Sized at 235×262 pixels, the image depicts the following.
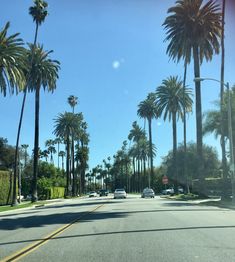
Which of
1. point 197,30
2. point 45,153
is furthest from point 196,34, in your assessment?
point 45,153

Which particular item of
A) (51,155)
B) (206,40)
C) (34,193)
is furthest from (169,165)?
(51,155)

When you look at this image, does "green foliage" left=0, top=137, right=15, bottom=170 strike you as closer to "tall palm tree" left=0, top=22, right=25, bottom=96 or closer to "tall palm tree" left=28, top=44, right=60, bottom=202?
"tall palm tree" left=28, top=44, right=60, bottom=202

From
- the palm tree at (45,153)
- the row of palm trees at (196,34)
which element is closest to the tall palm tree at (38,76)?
the row of palm trees at (196,34)

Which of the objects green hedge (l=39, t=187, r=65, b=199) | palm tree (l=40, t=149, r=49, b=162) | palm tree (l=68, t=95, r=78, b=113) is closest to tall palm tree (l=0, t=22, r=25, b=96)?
green hedge (l=39, t=187, r=65, b=199)

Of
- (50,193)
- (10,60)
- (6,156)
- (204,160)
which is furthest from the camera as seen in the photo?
(6,156)

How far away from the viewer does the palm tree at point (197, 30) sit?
49.0 meters

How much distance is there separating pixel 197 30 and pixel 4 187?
28.6 m

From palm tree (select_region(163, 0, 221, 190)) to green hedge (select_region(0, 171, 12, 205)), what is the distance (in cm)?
2313

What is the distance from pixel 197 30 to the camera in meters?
49.1

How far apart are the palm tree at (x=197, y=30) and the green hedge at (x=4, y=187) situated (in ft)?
75.9

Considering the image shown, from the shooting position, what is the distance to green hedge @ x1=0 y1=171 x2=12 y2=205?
5706cm

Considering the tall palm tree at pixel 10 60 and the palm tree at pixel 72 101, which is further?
the palm tree at pixel 72 101

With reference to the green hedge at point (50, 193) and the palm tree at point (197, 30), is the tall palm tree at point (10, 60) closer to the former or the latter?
the palm tree at point (197, 30)

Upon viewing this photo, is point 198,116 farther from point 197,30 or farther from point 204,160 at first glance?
point 204,160
